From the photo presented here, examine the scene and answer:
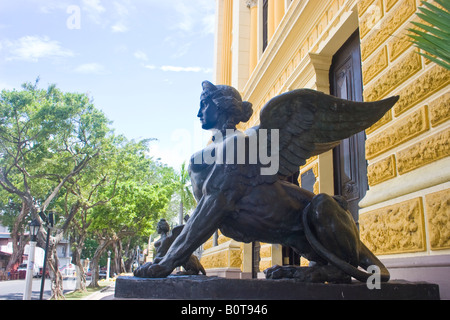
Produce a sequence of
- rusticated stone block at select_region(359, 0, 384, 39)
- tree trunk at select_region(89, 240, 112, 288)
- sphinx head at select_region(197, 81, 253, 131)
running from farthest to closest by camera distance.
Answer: tree trunk at select_region(89, 240, 112, 288) → rusticated stone block at select_region(359, 0, 384, 39) → sphinx head at select_region(197, 81, 253, 131)

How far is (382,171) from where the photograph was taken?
4645 mm

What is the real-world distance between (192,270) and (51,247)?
16.8 meters

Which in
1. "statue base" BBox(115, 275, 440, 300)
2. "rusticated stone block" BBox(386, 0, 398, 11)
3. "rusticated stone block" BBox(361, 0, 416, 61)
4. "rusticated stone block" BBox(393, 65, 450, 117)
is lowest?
"statue base" BBox(115, 275, 440, 300)

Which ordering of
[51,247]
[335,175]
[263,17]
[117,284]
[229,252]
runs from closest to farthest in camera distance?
[117,284] < [335,175] < [229,252] < [263,17] < [51,247]

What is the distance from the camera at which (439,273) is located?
10.8 feet

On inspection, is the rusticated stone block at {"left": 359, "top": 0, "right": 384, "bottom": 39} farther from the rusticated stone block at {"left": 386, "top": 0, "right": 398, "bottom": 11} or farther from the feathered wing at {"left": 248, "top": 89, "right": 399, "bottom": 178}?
the feathered wing at {"left": 248, "top": 89, "right": 399, "bottom": 178}

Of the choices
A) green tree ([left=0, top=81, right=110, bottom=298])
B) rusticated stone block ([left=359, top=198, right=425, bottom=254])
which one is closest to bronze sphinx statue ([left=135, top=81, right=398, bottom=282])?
Result: rusticated stone block ([left=359, top=198, right=425, bottom=254])

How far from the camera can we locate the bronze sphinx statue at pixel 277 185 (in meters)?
2.54

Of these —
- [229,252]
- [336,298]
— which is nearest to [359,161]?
[336,298]

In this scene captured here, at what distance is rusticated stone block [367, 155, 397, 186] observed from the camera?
4500 millimetres

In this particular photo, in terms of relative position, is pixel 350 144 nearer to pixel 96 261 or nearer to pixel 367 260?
A: pixel 367 260

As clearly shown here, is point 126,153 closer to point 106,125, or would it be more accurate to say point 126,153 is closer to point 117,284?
point 106,125

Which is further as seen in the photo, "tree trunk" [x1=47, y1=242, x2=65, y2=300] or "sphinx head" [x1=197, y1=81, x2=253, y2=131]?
"tree trunk" [x1=47, y1=242, x2=65, y2=300]

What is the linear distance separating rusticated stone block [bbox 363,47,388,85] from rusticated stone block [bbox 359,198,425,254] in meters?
1.79
